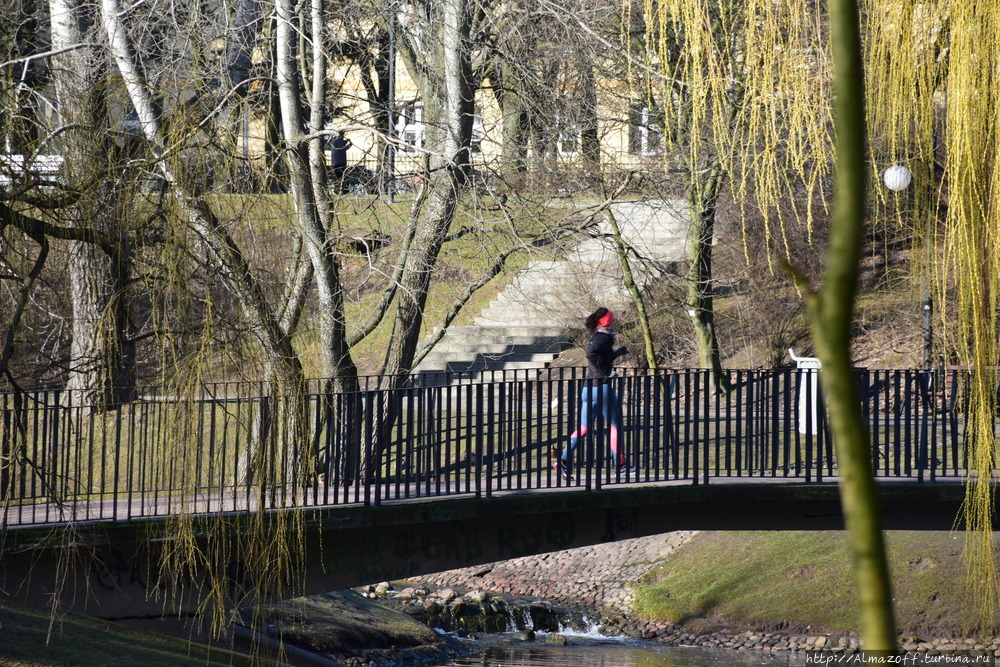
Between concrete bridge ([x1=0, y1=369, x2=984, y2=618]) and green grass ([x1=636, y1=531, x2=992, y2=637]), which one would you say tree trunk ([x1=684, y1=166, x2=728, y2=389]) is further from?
concrete bridge ([x1=0, y1=369, x2=984, y2=618])

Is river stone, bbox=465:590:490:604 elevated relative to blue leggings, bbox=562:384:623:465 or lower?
lower

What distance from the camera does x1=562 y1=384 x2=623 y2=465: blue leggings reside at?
12.8 meters

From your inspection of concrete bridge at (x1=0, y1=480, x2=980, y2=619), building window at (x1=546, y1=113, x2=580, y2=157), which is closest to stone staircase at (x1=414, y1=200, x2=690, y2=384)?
building window at (x1=546, y1=113, x2=580, y2=157)

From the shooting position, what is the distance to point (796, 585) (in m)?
17.2

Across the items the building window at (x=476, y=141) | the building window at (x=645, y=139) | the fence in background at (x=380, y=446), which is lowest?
the fence in background at (x=380, y=446)

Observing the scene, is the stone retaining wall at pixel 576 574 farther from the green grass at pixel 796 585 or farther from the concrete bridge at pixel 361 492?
the concrete bridge at pixel 361 492

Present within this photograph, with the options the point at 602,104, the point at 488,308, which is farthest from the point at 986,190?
the point at 488,308

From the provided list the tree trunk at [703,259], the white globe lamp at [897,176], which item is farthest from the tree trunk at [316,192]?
the white globe lamp at [897,176]

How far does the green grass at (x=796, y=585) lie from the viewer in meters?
16.0

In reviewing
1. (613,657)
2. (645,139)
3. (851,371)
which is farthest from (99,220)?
(645,139)

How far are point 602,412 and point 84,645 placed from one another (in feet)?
20.0

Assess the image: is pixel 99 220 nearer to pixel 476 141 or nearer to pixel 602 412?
pixel 602 412

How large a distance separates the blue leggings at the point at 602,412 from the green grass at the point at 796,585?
516 centimetres

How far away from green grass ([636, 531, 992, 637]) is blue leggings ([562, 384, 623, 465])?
516 cm
